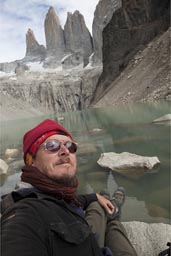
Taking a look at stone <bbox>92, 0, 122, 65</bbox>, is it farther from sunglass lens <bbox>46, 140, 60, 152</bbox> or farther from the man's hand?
sunglass lens <bbox>46, 140, 60, 152</bbox>

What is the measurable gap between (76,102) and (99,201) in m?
148

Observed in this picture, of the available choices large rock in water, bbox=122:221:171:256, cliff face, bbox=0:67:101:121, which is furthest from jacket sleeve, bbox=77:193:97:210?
cliff face, bbox=0:67:101:121

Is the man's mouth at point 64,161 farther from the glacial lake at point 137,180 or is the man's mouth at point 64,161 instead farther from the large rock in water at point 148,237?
the glacial lake at point 137,180

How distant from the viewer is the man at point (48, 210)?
1906 mm

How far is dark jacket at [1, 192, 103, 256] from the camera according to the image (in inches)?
72.6

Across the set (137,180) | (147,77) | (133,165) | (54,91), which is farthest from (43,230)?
(54,91)

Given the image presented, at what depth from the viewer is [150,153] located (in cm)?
1169

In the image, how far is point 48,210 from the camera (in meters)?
2.18

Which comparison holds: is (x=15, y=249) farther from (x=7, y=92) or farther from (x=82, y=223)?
(x=7, y=92)

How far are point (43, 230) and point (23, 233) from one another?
0.17 m

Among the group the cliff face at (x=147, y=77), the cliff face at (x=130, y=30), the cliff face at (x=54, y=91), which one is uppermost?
the cliff face at (x=130, y=30)

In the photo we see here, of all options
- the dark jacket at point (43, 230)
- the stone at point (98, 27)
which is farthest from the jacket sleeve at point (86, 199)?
the stone at point (98, 27)

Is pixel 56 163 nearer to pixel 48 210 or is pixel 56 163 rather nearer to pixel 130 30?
pixel 48 210

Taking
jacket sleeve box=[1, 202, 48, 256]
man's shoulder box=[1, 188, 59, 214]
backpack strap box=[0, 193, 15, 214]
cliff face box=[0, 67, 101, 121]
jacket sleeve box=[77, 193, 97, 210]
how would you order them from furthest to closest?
cliff face box=[0, 67, 101, 121] → jacket sleeve box=[77, 193, 97, 210] → backpack strap box=[0, 193, 15, 214] → man's shoulder box=[1, 188, 59, 214] → jacket sleeve box=[1, 202, 48, 256]
